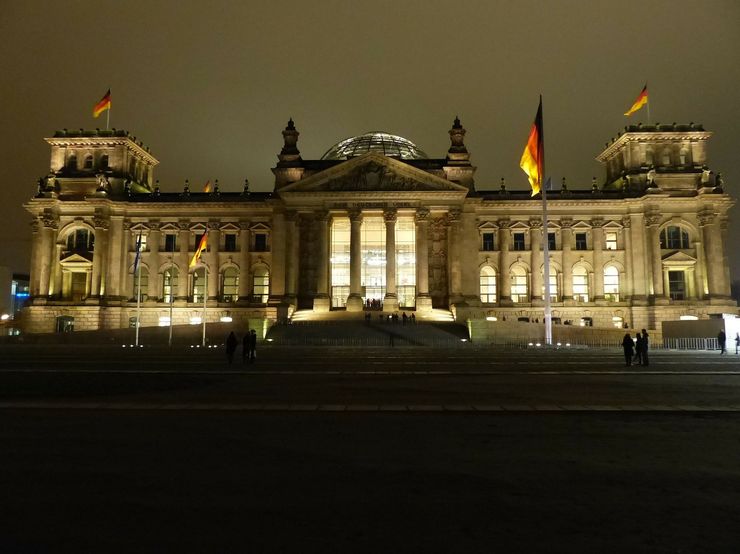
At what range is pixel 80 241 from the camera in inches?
2928

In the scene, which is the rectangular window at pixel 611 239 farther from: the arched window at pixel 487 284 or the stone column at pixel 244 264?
the stone column at pixel 244 264

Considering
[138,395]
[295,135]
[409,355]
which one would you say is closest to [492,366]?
[409,355]

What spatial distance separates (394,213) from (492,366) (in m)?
41.0

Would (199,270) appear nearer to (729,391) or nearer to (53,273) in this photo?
(53,273)

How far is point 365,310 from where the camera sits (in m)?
64.4

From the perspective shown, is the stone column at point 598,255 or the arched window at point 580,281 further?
the arched window at point 580,281

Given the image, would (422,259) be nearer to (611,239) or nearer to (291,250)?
(291,250)

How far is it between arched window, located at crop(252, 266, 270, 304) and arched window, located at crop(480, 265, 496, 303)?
87.7ft

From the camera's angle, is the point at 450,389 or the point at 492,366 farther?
the point at 492,366

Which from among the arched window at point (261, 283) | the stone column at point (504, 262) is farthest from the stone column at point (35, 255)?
the stone column at point (504, 262)

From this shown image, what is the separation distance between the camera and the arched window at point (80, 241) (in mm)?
74000

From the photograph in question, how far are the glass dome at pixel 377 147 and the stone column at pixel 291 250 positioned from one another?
14.7 m

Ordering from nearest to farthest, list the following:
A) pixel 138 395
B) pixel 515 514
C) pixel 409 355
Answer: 1. pixel 515 514
2. pixel 138 395
3. pixel 409 355

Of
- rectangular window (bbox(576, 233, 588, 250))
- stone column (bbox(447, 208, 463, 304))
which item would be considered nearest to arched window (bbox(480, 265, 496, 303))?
stone column (bbox(447, 208, 463, 304))
